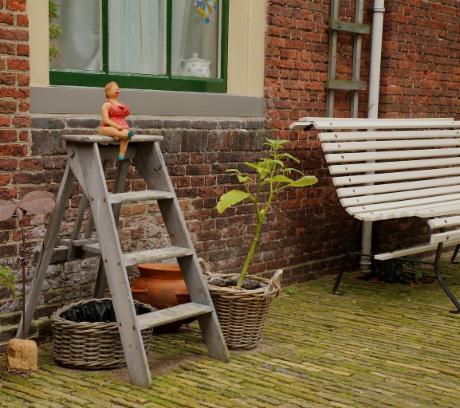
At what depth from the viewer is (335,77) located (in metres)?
6.69

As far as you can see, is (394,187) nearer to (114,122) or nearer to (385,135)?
(385,135)

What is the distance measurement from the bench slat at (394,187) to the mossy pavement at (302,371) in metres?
0.85

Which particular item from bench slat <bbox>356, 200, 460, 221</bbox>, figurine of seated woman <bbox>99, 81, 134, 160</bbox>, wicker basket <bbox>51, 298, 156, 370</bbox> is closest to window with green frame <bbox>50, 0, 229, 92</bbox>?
figurine of seated woman <bbox>99, 81, 134, 160</bbox>

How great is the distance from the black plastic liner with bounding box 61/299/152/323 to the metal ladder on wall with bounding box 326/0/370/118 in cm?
280

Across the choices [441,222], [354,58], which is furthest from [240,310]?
[354,58]

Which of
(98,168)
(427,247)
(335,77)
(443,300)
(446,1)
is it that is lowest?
(443,300)

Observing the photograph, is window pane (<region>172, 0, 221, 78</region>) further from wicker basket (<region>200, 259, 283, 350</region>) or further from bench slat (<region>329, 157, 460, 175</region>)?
wicker basket (<region>200, 259, 283, 350</region>)

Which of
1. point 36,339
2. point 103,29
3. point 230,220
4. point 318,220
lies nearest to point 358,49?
point 318,220

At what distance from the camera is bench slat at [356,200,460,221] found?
5.62 metres

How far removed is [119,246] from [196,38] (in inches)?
87.9

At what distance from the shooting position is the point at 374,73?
6.87 metres

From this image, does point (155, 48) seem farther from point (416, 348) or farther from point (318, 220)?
point (416, 348)

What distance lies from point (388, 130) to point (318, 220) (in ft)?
3.43

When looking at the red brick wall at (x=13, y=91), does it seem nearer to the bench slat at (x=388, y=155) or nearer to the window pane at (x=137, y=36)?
the window pane at (x=137, y=36)
